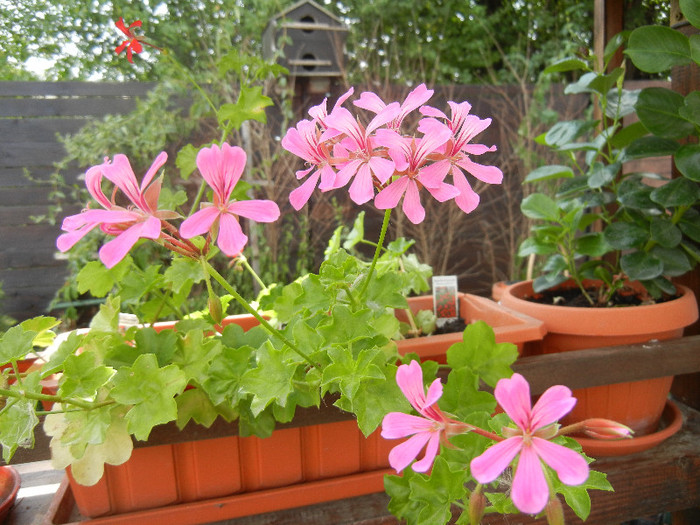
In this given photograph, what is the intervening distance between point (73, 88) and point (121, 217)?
2565mm

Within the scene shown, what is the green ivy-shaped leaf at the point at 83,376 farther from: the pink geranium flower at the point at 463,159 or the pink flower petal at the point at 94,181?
the pink geranium flower at the point at 463,159

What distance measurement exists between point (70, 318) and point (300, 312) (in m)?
2.15

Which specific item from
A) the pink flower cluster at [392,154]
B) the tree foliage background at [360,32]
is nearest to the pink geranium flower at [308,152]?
the pink flower cluster at [392,154]

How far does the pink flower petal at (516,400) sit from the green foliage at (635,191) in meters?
0.72

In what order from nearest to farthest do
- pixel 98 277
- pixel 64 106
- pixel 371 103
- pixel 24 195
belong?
pixel 371 103 < pixel 98 277 < pixel 24 195 < pixel 64 106

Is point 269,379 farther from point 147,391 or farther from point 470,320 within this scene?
point 470,320

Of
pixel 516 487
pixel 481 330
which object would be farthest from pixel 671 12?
pixel 516 487

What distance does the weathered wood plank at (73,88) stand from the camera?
2373 mm

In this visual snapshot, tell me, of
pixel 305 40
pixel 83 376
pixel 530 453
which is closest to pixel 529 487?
pixel 530 453

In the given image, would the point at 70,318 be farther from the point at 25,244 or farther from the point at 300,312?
the point at 300,312

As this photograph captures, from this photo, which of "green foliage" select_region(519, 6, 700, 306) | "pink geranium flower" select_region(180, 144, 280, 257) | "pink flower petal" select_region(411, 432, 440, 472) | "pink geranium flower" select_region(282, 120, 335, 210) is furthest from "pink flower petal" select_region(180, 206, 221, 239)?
"green foliage" select_region(519, 6, 700, 306)

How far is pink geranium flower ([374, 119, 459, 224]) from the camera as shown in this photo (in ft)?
1.37

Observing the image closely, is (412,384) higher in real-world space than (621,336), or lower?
higher

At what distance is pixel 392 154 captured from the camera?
16.3 inches
